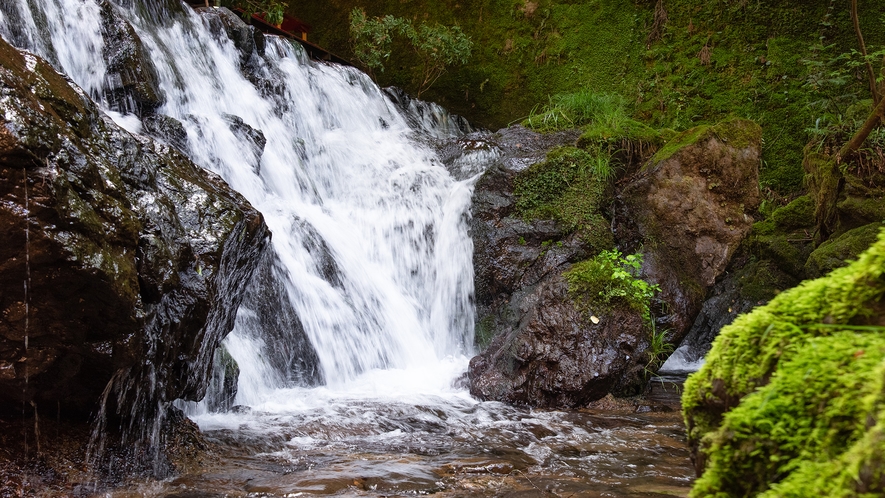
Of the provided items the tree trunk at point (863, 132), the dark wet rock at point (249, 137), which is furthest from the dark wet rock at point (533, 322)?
the tree trunk at point (863, 132)

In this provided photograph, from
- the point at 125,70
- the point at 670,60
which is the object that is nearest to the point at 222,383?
the point at 125,70

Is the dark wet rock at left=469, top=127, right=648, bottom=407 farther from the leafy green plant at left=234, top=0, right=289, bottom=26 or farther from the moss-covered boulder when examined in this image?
the leafy green plant at left=234, top=0, right=289, bottom=26

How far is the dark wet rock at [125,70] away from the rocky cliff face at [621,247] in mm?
3769

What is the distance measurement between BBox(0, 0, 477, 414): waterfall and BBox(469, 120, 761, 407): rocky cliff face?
1.25ft

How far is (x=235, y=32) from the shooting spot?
838cm

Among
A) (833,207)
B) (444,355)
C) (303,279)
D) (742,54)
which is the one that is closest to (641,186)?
(833,207)

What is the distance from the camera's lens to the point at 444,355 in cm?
626

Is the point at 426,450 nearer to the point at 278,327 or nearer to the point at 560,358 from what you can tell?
the point at 560,358

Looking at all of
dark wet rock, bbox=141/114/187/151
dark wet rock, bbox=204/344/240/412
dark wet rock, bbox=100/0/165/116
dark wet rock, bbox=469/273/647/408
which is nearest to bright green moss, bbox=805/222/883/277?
dark wet rock, bbox=469/273/647/408

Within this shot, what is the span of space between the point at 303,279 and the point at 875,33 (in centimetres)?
932

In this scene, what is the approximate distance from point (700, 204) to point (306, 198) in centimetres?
463

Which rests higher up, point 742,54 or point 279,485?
point 742,54

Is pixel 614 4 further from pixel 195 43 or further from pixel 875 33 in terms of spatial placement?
pixel 195 43

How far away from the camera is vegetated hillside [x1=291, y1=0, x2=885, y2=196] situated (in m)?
9.06
